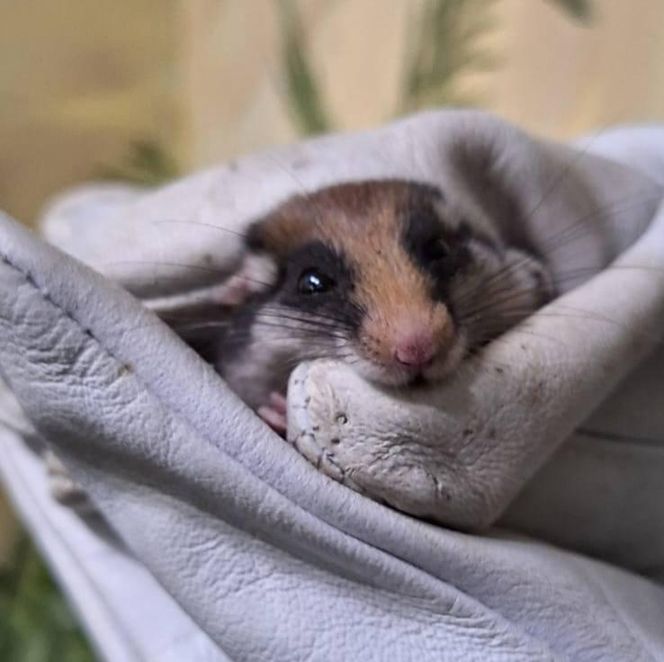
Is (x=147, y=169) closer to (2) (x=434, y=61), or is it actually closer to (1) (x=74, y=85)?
(1) (x=74, y=85)

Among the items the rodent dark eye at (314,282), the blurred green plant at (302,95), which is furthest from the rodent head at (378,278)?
the blurred green plant at (302,95)

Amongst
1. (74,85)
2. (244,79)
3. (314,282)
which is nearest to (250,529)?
(314,282)

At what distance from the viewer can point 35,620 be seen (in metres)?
1.57

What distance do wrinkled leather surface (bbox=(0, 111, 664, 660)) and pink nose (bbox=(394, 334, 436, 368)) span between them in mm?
54

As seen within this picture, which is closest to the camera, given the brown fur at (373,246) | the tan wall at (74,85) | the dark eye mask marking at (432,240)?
the brown fur at (373,246)

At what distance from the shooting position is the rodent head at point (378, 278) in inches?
31.8

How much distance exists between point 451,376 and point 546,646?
217 mm

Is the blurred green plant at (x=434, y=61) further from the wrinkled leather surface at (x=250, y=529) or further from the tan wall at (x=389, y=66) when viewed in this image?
the wrinkled leather surface at (x=250, y=529)

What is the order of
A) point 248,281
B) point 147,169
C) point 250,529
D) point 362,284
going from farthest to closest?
1. point 147,169
2. point 248,281
3. point 362,284
4. point 250,529

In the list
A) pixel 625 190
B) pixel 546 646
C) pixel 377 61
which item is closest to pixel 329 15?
pixel 377 61

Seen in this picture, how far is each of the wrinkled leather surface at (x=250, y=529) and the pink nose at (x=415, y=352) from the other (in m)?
0.05

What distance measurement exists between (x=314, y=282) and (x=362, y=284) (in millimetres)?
68

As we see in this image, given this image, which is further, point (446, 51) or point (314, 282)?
point (446, 51)

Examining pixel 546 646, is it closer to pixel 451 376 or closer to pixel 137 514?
pixel 451 376
